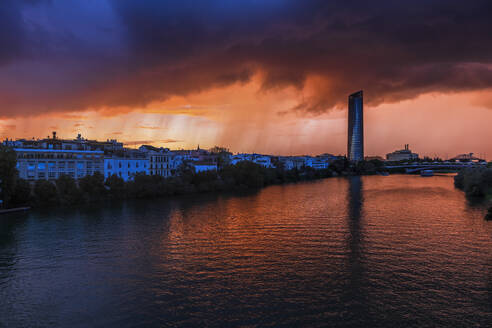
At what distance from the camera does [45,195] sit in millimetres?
32688

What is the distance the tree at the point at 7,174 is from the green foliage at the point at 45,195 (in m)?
2.70

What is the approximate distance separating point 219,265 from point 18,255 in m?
10.3

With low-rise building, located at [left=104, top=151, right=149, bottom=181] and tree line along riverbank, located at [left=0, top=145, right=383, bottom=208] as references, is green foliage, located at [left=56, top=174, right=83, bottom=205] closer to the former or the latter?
tree line along riverbank, located at [left=0, top=145, right=383, bottom=208]

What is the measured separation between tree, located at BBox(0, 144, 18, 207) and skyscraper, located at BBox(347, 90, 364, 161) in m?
166

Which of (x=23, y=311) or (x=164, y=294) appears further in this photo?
(x=164, y=294)

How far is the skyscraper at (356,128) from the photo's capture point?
180 metres

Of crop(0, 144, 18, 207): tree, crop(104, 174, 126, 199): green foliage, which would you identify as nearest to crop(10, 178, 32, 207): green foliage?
crop(0, 144, 18, 207): tree

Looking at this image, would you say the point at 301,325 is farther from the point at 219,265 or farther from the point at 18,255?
the point at 18,255

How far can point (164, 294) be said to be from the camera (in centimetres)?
1143

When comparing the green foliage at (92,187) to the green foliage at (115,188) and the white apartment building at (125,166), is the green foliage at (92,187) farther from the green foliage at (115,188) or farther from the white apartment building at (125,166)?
the white apartment building at (125,166)

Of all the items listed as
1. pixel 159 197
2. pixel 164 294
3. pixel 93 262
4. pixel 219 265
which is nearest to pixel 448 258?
pixel 219 265

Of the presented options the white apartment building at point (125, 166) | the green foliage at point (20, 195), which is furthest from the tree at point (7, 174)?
the white apartment building at point (125, 166)

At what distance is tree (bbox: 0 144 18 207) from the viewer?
29000 mm

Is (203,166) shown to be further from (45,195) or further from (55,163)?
(45,195)
